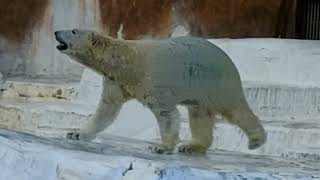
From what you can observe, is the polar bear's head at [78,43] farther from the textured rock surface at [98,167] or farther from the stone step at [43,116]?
the stone step at [43,116]

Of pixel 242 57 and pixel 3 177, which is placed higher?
pixel 242 57

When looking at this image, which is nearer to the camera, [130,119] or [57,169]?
[57,169]

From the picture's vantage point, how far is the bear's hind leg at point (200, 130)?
2.94 metres

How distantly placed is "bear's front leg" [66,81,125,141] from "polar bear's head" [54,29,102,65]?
147 millimetres

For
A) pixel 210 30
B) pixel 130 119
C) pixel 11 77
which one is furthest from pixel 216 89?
pixel 11 77

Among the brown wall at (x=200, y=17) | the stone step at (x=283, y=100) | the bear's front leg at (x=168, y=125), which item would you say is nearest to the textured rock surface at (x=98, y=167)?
the bear's front leg at (x=168, y=125)

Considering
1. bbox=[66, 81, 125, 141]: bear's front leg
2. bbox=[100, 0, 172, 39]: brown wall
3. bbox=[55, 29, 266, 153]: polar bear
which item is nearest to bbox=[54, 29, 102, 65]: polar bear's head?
bbox=[55, 29, 266, 153]: polar bear

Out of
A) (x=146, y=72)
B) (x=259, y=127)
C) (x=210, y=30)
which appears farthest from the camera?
(x=210, y=30)

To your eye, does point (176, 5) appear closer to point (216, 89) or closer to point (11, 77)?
point (11, 77)

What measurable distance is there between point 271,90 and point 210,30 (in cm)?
237

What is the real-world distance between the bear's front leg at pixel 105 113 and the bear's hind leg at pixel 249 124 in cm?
44

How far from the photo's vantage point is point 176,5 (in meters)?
8.10

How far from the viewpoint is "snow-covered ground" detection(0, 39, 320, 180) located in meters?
2.33

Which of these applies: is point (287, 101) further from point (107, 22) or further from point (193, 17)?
point (107, 22)
